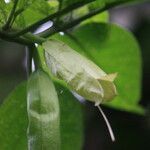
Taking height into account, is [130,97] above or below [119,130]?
above

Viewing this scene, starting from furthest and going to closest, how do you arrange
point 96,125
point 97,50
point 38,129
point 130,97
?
point 96,125, point 130,97, point 97,50, point 38,129

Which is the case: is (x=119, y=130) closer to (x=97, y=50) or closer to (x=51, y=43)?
(x=97, y=50)

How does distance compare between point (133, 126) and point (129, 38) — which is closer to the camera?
point (129, 38)

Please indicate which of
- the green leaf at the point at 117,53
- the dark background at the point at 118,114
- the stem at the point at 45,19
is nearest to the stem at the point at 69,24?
the stem at the point at 45,19

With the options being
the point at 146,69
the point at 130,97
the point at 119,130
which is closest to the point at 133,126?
the point at 119,130

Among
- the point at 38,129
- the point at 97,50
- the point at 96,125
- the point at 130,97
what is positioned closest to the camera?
the point at 38,129

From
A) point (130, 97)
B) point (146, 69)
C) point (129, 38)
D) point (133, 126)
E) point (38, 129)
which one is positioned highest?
point (38, 129)

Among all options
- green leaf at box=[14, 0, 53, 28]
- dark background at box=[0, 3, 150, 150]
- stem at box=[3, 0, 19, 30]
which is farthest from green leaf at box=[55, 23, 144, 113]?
dark background at box=[0, 3, 150, 150]
